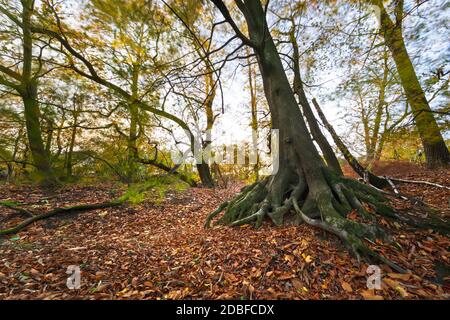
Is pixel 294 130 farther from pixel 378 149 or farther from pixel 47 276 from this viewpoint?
pixel 47 276

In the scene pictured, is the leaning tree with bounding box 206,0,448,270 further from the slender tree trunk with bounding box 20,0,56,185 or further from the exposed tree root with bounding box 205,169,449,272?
the slender tree trunk with bounding box 20,0,56,185

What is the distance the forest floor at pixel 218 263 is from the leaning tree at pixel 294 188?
205 mm

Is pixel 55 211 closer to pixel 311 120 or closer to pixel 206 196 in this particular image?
pixel 206 196

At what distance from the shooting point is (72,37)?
4.98m

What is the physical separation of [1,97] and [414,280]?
8.32 m

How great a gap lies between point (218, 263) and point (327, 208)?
1712 mm

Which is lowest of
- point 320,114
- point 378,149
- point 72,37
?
point 378,149

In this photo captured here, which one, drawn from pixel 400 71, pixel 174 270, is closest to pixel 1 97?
pixel 174 270

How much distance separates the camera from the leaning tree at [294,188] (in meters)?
2.47

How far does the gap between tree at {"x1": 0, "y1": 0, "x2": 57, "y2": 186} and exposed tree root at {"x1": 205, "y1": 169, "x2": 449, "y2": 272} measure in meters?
5.36

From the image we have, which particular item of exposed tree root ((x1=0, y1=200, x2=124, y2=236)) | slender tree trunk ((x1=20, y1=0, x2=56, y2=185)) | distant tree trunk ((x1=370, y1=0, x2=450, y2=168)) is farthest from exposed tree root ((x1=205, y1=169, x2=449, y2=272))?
slender tree trunk ((x1=20, y1=0, x2=56, y2=185))

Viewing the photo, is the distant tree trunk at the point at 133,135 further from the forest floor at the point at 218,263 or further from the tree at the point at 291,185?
the tree at the point at 291,185

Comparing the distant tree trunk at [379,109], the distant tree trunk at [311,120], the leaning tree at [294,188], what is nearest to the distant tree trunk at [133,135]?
the leaning tree at [294,188]

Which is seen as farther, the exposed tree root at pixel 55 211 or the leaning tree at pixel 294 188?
the exposed tree root at pixel 55 211
